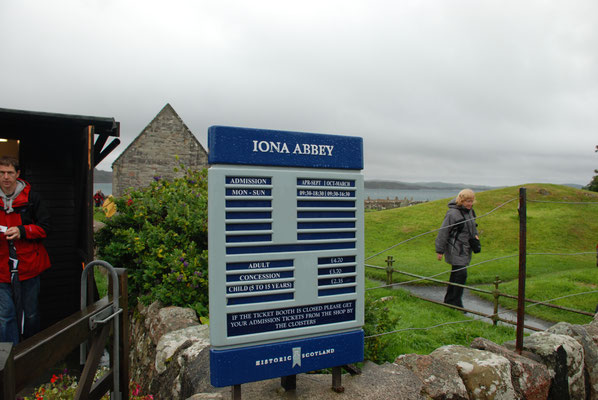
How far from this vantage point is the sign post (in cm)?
264

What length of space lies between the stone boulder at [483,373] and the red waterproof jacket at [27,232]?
4.77 metres

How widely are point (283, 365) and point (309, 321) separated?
0.34m

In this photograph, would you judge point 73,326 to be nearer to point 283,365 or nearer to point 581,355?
point 283,365

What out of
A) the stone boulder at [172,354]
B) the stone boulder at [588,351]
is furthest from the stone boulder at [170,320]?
the stone boulder at [588,351]

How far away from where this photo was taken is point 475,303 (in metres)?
8.64

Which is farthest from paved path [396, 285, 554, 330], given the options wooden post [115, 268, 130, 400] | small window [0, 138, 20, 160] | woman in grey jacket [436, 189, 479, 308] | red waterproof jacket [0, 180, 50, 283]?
small window [0, 138, 20, 160]

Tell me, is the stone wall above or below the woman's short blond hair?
below

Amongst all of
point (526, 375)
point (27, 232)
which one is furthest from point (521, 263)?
point (27, 232)

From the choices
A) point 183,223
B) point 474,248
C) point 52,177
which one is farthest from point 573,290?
point 52,177

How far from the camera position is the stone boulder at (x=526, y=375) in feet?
12.0

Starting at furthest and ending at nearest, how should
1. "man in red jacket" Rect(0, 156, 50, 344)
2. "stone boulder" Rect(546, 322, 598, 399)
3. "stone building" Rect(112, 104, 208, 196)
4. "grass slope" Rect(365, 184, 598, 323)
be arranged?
"stone building" Rect(112, 104, 208, 196), "grass slope" Rect(365, 184, 598, 323), "man in red jacket" Rect(0, 156, 50, 344), "stone boulder" Rect(546, 322, 598, 399)

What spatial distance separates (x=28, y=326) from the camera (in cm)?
550

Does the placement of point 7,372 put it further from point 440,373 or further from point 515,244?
point 515,244

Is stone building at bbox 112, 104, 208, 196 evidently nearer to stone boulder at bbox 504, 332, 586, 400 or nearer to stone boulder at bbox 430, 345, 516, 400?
stone boulder at bbox 504, 332, 586, 400
